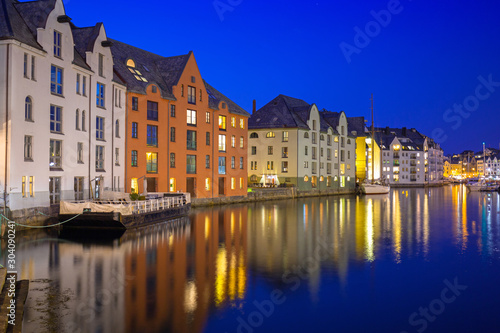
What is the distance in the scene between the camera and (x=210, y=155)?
2297 inches

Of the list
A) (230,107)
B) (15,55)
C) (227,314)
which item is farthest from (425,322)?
Answer: (230,107)

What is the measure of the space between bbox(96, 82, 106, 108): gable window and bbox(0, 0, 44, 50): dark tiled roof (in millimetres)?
8402

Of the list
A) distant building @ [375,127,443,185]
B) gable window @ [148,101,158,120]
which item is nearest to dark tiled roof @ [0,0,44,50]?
gable window @ [148,101,158,120]

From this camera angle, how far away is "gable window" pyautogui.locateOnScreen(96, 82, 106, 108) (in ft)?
132

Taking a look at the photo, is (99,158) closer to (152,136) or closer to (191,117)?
(152,136)

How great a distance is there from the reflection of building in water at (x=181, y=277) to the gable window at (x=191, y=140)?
2381cm

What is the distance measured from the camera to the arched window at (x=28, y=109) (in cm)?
3081

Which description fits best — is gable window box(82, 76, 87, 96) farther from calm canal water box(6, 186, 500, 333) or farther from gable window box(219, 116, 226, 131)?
gable window box(219, 116, 226, 131)

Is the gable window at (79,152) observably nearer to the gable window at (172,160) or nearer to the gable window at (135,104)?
the gable window at (135,104)

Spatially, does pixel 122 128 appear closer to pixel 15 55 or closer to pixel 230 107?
pixel 15 55

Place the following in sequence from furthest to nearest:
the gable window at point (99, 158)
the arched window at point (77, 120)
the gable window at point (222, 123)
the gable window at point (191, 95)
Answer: the gable window at point (222, 123)
the gable window at point (191, 95)
the gable window at point (99, 158)
the arched window at point (77, 120)

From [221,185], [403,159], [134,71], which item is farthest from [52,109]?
[403,159]

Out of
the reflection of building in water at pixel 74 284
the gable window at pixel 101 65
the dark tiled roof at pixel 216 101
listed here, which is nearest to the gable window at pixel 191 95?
the dark tiled roof at pixel 216 101

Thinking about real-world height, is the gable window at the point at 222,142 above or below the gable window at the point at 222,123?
below
